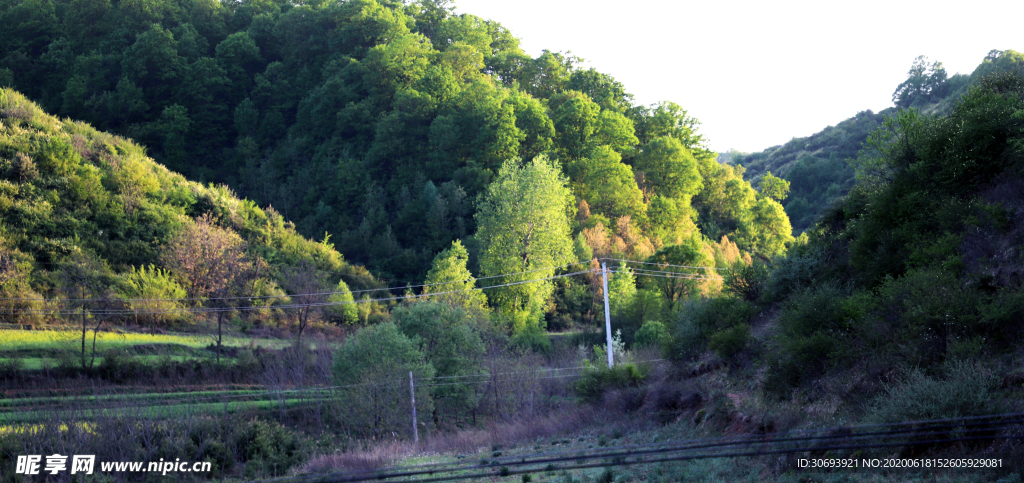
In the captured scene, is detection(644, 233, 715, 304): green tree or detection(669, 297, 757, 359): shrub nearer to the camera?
detection(669, 297, 757, 359): shrub

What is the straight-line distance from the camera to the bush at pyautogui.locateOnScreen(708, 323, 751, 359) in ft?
62.1

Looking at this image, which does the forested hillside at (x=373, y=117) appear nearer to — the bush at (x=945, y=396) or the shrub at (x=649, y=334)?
the shrub at (x=649, y=334)

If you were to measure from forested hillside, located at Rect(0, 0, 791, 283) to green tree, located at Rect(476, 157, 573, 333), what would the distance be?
18.7ft

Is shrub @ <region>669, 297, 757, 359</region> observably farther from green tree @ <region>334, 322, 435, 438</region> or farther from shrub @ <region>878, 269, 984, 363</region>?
green tree @ <region>334, 322, 435, 438</region>

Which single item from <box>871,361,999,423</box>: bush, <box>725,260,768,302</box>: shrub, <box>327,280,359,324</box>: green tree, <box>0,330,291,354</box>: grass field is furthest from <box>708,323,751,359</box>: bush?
<box>0,330,291,354</box>: grass field

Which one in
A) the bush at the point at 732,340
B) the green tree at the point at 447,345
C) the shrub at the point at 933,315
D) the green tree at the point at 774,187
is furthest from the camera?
the green tree at the point at 774,187

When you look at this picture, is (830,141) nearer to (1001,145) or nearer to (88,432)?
(1001,145)

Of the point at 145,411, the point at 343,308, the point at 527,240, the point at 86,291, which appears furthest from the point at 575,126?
the point at 145,411

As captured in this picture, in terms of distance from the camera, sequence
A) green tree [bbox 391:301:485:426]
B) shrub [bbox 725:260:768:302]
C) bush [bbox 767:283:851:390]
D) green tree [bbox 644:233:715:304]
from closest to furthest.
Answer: bush [bbox 767:283:851:390] < shrub [bbox 725:260:768:302] < green tree [bbox 391:301:485:426] < green tree [bbox 644:233:715:304]

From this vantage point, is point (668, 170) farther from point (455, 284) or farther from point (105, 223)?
point (105, 223)

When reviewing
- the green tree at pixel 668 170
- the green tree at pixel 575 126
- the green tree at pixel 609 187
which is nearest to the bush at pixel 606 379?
the green tree at pixel 609 187

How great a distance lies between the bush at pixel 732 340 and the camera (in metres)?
18.9

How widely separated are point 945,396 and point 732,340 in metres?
9.05

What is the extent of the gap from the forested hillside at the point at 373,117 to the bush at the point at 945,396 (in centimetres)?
3436
